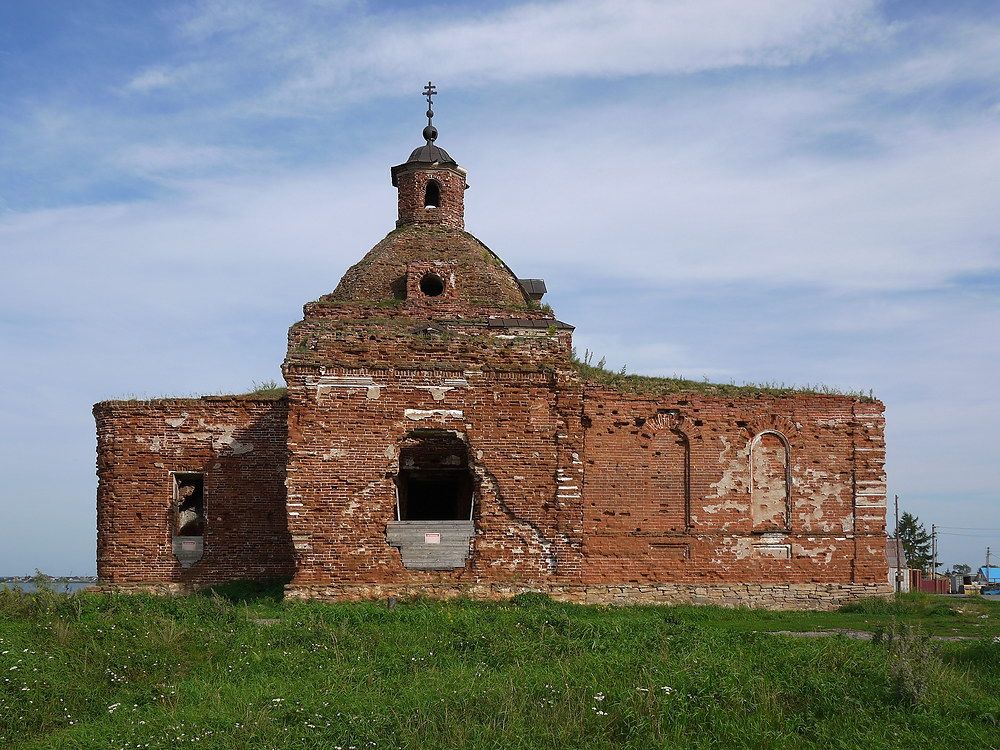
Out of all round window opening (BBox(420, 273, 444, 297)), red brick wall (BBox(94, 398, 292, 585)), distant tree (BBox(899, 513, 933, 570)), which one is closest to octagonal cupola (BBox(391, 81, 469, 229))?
round window opening (BBox(420, 273, 444, 297))

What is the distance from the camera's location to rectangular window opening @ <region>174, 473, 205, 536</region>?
A: 58.7 ft

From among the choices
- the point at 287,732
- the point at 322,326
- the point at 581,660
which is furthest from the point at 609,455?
the point at 287,732

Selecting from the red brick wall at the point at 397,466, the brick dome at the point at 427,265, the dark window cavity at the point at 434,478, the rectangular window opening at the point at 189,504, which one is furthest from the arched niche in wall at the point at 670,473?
the rectangular window opening at the point at 189,504

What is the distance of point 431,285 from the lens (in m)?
20.5

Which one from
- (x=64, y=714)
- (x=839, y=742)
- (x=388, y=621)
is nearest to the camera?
(x=839, y=742)

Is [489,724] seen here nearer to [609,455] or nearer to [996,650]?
[996,650]

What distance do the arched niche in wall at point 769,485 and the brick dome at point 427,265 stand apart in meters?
5.30

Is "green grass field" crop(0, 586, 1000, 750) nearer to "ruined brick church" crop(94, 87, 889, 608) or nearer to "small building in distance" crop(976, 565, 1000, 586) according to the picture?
"ruined brick church" crop(94, 87, 889, 608)

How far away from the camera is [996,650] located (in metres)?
11.6

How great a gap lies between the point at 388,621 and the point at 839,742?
6409mm

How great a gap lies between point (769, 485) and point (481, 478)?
17.5 feet

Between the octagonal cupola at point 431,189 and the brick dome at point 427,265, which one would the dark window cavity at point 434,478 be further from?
the octagonal cupola at point 431,189

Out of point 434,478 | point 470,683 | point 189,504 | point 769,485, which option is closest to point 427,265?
point 434,478

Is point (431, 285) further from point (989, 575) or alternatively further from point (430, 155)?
point (989, 575)
